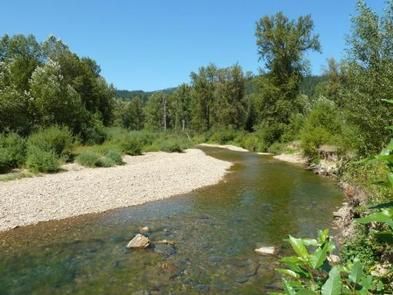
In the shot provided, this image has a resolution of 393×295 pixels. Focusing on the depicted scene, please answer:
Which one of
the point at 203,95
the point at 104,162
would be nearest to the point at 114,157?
the point at 104,162

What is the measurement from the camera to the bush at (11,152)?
72.5 feet

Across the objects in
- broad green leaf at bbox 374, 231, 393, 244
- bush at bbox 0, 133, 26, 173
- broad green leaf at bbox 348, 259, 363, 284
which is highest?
broad green leaf at bbox 374, 231, 393, 244

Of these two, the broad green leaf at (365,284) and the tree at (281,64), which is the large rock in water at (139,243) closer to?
the broad green leaf at (365,284)

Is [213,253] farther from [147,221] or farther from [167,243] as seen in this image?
[147,221]

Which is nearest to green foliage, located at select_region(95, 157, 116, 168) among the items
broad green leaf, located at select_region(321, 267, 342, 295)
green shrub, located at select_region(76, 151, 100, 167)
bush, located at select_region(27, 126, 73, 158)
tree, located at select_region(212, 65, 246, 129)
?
green shrub, located at select_region(76, 151, 100, 167)

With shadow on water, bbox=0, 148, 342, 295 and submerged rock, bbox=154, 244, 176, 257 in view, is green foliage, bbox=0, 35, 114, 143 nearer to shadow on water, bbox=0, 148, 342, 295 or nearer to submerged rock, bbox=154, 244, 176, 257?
shadow on water, bbox=0, 148, 342, 295

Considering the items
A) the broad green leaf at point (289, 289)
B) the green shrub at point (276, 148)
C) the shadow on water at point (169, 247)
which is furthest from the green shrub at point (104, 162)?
the broad green leaf at point (289, 289)

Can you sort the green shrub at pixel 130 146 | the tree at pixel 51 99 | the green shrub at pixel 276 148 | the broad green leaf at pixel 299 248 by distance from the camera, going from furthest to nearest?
1. the green shrub at pixel 276 148
2. the green shrub at pixel 130 146
3. the tree at pixel 51 99
4. the broad green leaf at pixel 299 248

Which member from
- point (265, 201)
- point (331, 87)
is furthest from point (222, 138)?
point (265, 201)

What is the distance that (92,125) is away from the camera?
3988 centimetres

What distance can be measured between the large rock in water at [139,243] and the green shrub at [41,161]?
1274 cm

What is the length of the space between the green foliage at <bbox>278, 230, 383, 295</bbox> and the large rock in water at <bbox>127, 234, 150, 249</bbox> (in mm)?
10365

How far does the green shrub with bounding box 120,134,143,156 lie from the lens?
3688 centimetres

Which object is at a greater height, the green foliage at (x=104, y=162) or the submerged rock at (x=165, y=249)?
the green foliage at (x=104, y=162)
